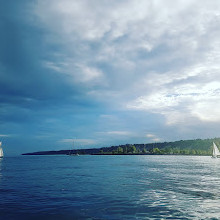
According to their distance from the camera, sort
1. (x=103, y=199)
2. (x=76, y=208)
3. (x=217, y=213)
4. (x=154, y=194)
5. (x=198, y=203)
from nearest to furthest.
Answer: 1. (x=217, y=213)
2. (x=76, y=208)
3. (x=198, y=203)
4. (x=103, y=199)
5. (x=154, y=194)

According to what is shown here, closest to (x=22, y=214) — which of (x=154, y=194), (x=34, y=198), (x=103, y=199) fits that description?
(x=34, y=198)

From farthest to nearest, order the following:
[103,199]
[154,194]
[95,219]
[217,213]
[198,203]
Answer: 1. [154,194]
2. [103,199]
3. [198,203]
4. [217,213]
5. [95,219]

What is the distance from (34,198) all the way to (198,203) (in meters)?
26.1

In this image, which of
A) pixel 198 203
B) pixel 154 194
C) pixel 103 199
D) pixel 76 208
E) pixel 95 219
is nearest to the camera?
pixel 95 219

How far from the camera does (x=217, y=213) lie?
1136 inches

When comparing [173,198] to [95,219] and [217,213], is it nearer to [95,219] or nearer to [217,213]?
[217,213]

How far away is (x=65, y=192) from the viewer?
143 feet

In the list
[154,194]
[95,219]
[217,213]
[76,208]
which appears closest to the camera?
[95,219]

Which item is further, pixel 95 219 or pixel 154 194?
pixel 154 194

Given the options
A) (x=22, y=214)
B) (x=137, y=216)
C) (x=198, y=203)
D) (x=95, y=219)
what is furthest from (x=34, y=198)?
(x=198, y=203)

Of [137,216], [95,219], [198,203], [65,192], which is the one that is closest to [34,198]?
[65,192]

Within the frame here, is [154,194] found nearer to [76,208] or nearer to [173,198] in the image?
[173,198]

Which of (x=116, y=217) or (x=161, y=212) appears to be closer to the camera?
(x=116, y=217)

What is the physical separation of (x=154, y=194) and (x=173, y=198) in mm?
4523
